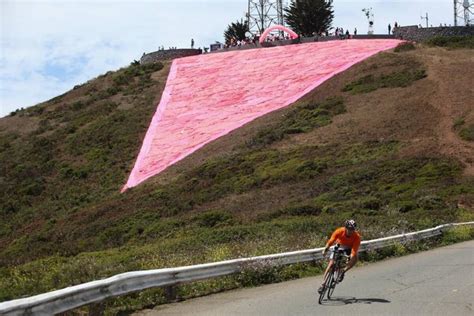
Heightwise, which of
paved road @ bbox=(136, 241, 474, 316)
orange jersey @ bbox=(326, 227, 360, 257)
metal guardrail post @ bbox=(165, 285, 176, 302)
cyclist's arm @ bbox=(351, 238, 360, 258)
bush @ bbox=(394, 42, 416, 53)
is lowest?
paved road @ bbox=(136, 241, 474, 316)

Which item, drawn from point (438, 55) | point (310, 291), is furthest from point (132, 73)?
point (310, 291)

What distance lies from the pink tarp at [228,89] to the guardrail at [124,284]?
87.5 ft

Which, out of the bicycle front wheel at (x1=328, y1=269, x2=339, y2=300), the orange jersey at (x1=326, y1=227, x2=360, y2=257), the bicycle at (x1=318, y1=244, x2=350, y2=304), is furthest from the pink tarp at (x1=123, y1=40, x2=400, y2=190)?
the bicycle front wheel at (x1=328, y1=269, x2=339, y2=300)

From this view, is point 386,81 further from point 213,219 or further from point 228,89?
point 213,219

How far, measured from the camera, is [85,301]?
808 cm

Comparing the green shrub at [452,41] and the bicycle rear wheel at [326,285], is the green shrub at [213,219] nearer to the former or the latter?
the bicycle rear wheel at [326,285]

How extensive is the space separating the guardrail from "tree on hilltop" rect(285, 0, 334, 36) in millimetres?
66571

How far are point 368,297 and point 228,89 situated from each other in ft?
141

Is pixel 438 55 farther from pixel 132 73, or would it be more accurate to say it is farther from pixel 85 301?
pixel 85 301

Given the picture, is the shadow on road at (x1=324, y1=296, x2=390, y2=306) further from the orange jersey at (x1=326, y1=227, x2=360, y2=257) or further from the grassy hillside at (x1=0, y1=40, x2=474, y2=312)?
the grassy hillside at (x1=0, y1=40, x2=474, y2=312)

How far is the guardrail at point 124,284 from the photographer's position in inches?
277

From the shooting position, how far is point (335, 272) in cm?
1046

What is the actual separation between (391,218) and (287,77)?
3114cm

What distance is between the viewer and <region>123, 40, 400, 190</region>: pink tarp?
4406 cm
